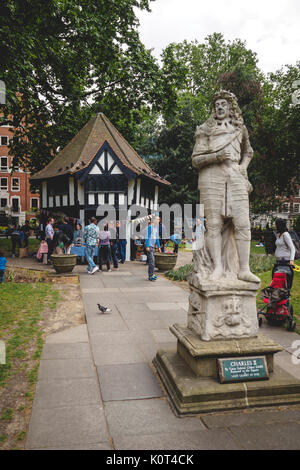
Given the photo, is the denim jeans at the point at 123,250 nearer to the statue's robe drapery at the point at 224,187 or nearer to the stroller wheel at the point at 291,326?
the stroller wheel at the point at 291,326

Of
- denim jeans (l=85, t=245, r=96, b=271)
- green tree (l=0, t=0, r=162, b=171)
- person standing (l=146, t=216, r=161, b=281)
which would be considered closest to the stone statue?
person standing (l=146, t=216, r=161, b=281)

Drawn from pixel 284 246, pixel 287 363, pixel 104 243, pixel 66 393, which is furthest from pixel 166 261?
pixel 66 393

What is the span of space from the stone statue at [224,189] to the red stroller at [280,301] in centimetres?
266

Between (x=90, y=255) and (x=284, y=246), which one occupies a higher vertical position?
(x=284, y=246)

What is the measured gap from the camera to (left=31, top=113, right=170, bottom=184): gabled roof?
16.9m

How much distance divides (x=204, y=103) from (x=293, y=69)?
9.79 metres

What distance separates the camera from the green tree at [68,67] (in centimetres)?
1051

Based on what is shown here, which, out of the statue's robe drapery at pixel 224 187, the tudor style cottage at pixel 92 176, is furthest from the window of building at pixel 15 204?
the statue's robe drapery at pixel 224 187

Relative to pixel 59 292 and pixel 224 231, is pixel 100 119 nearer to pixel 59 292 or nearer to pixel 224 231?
pixel 59 292

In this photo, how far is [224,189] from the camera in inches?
169

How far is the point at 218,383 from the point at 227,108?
10.5ft

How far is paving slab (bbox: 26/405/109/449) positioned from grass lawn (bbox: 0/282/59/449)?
0.38ft

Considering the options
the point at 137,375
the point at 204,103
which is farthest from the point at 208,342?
the point at 204,103

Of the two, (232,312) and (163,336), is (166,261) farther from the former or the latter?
(232,312)
